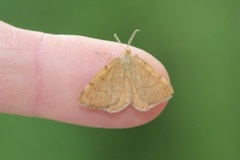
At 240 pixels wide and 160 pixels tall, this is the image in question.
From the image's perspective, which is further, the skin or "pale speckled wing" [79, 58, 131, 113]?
the skin

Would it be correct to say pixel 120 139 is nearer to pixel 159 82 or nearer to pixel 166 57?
pixel 166 57

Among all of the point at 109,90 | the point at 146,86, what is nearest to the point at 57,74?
the point at 109,90

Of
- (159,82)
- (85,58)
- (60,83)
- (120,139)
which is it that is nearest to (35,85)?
(60,83)

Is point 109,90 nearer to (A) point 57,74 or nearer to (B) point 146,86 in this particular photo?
(B) point 146,86
